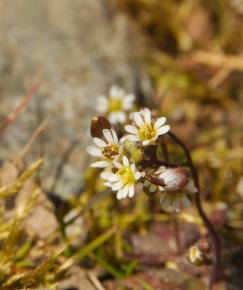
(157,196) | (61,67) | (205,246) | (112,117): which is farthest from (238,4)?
(205,246)

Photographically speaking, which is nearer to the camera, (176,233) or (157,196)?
(176,233)

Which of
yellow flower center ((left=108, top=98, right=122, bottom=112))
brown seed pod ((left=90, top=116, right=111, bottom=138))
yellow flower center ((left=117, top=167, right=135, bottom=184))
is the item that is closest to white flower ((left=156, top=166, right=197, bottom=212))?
yellow flower center ((left=117, top=167, right=135, bottom=184))

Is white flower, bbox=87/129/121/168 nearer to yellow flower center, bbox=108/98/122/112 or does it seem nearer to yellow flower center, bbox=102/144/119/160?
yellow flower center, bbox=102/144/119/160

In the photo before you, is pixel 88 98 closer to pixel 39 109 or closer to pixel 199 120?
pixel 39 109

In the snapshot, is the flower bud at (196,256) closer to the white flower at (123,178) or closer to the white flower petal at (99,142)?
the white flower at (123,178)

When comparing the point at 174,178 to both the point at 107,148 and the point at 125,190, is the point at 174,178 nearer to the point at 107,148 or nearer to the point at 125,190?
the point at 125,190

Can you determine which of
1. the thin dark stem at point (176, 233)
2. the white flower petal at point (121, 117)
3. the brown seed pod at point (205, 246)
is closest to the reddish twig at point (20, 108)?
the white flower petal at point (121, 117)

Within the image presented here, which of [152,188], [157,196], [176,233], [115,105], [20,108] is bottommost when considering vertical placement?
[176,233]
